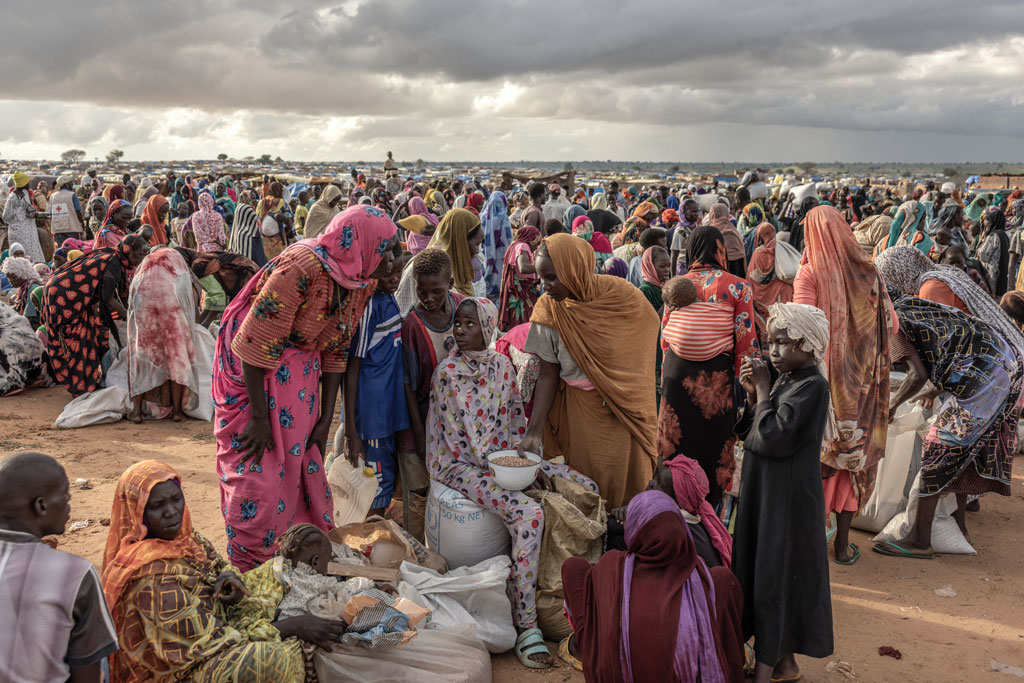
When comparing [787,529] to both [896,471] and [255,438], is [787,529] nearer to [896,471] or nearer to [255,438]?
[255,438]

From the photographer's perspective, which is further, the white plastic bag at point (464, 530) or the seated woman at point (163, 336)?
the seated woman at point (163, 336)

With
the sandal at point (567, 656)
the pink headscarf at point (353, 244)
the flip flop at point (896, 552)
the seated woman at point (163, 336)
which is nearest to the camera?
the pink headscarf at point (353, 244)

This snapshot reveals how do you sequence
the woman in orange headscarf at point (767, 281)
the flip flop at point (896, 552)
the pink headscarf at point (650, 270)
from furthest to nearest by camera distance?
the woman in orange headscarf at point (767, 281), the pink headscarf at point (650, 270), the flip flop at point (896, 552)

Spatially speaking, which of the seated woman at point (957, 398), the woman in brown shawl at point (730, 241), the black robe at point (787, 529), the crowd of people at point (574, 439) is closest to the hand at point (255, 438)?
the crowd of people at point (574, 439)

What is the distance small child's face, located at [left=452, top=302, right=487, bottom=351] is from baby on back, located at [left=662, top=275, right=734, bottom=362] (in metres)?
1.38

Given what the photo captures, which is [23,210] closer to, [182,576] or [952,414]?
[182,576]

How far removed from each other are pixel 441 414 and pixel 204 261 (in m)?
3.96

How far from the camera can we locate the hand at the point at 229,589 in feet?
9.10

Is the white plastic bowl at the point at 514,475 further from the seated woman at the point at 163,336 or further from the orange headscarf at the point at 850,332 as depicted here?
the seated woman at the point at 163,336

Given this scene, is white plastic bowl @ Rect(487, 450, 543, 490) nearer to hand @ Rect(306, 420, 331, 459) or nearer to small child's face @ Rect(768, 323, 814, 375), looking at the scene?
hand @ Rect(306, 420, 331, 459)

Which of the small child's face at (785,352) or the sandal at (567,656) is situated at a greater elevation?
the small child's face at (785,352)

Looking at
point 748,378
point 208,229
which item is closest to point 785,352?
point 748,378

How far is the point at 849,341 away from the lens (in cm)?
443

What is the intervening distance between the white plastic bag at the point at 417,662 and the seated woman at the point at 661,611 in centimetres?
59
